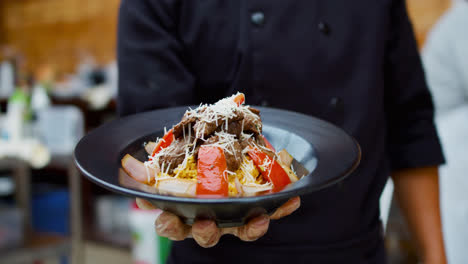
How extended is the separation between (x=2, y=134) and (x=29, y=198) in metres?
0.50

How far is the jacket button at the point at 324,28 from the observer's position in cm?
118

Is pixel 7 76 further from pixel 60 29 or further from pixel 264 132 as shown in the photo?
pixel 264 132

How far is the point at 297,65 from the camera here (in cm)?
117

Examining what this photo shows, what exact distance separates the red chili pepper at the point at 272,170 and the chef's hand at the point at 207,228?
0.14 feet

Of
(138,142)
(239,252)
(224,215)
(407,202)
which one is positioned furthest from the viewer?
(407,202)


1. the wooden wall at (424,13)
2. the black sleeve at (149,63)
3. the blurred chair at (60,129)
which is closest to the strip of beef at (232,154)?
the black sleeve at (149,63)

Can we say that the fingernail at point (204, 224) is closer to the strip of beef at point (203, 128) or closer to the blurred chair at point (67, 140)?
the strip of beef at point (203, 128)

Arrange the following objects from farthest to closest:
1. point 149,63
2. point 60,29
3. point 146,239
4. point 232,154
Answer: point 60,29, point 146,239, point 149,63, point 232,154

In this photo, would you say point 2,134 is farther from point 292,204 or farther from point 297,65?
point 292,204

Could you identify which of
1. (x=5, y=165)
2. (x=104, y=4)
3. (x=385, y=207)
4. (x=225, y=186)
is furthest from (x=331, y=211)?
(x=104, y=4)

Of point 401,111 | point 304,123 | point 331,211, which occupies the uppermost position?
point 304,123

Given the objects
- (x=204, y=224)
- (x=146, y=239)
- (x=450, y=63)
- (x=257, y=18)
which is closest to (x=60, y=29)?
(x=146, y=239)

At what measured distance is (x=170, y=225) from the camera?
74 cm

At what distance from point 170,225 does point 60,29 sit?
602cm
